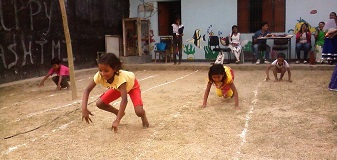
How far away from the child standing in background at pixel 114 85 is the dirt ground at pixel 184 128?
0.29m

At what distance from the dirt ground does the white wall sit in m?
6.56

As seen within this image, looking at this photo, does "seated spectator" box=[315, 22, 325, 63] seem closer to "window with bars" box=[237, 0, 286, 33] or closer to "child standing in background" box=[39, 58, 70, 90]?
"window with bars" box=[237, 0, 286, 33]

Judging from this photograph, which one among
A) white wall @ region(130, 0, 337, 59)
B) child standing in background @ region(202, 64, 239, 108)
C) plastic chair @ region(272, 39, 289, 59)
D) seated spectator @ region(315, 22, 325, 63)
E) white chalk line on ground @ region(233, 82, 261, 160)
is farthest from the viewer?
white wall @ region(130, 0, 337, 59)

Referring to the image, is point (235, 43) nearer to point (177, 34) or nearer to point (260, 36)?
point (260, 36)

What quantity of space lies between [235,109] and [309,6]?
899 centimetres

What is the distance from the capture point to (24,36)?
30.7 ft

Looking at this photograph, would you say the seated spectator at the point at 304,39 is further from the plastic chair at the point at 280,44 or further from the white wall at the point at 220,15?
the white wall at the point at 220,15

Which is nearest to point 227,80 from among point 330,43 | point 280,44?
point 330,43

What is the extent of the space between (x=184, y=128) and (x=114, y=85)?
102 cm

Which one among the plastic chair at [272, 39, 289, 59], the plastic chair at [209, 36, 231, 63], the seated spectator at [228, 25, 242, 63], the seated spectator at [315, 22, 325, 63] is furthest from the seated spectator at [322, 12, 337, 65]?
the plastic chair at [209, 36, 231, 63]

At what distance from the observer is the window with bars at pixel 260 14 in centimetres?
1302

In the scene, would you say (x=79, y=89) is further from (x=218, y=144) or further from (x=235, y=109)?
(x=218, y=144)

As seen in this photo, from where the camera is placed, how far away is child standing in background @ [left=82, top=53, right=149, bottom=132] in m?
3.90

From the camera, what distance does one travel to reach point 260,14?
13.2m
